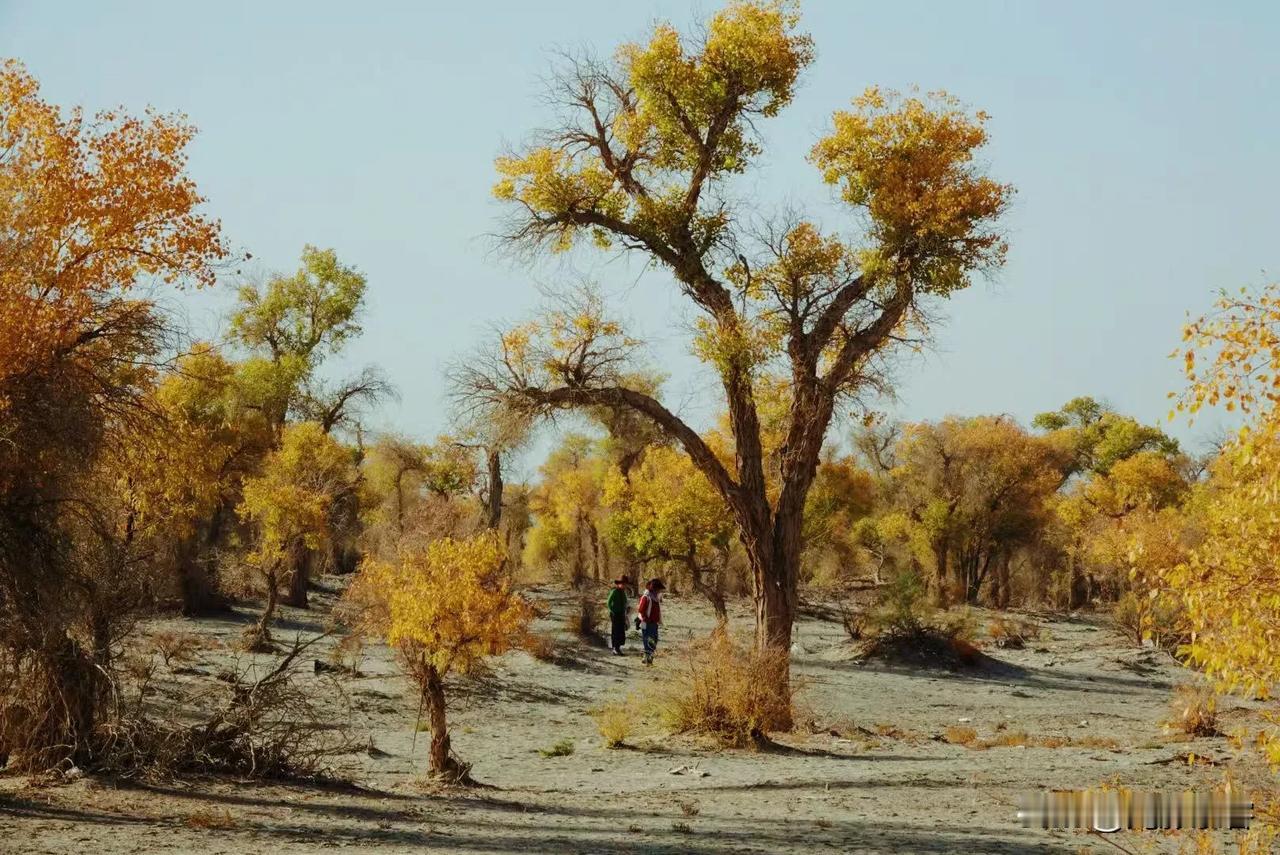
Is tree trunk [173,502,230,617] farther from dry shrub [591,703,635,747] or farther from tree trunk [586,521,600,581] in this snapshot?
tree trunk [586,521,600,581]

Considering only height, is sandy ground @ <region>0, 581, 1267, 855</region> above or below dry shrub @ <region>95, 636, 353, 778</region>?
below

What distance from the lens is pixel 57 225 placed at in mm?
13523

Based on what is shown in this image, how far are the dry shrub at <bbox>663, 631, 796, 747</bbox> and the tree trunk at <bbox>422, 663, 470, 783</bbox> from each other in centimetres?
484

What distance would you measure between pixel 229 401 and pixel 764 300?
29842 millimetres

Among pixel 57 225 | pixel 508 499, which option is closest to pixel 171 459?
pixel 57 225

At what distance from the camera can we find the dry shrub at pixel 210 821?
442 inches

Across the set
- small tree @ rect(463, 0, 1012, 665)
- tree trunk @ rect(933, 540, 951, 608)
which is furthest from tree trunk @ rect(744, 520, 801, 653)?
tree trunk @ rect(933, 540, 951, 608)

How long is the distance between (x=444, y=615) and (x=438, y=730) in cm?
141

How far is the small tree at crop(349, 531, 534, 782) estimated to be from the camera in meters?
14.4

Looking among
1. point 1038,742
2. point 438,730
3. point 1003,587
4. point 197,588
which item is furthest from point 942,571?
point 438,730

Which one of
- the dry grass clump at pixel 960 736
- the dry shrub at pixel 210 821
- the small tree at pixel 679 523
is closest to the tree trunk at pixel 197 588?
the small tree at pixel 679 523

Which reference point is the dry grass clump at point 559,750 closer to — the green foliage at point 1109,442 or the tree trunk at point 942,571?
the tree trunk at point 942,571

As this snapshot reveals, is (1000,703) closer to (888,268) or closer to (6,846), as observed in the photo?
(888,268)

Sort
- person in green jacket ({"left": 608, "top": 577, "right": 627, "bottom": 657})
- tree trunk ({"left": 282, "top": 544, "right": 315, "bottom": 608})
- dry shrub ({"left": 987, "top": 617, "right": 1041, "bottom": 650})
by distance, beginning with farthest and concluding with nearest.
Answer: tree trunk ({"left": 282, "top": 544, "right": 315, "bottom": 608}) < dry shrub ({"left": 987, "top": 617, "right": 1041, "bottom": 650}) < person in green jacket ({"left": 608, "top": 577, "right": 627, "bottom": 657})
